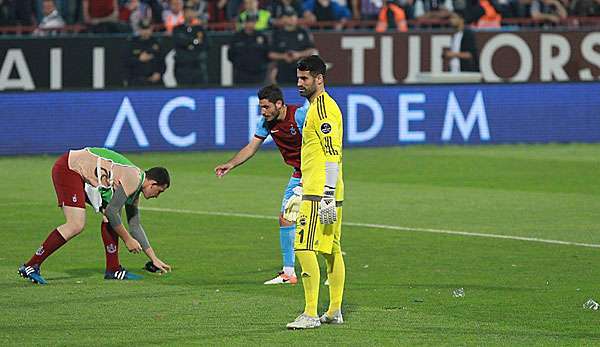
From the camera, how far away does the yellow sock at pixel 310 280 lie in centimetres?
1120

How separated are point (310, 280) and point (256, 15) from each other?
1741cm

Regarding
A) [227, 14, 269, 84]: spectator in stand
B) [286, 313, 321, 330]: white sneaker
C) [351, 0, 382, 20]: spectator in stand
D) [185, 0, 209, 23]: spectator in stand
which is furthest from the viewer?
[351, 0, 382, 20]: spectator in stand

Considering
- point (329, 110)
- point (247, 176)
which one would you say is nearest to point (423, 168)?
point (247, 176)

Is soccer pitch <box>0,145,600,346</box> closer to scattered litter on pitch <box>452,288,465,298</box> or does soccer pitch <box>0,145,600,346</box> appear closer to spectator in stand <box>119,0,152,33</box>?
scattered litter on pitch <box>452,288,465,298</box>

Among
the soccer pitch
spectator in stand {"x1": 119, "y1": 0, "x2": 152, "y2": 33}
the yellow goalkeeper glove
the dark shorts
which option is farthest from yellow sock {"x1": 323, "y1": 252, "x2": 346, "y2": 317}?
spectator in stand {"x1": 119, "y1": 0, "x2": 152, "y2": 33}

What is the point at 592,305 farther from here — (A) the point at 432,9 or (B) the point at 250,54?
(A) the point at 432,9

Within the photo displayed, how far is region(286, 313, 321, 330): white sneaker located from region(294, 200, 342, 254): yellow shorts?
49cm

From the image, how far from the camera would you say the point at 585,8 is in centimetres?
3159

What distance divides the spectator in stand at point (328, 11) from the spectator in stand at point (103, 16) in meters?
4.03

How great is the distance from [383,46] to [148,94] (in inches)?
240

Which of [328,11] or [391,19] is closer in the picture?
[391,19]

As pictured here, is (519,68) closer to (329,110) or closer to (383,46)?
(383,46)

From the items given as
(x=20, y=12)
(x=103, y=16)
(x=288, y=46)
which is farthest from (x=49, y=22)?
(x=288, y=46)

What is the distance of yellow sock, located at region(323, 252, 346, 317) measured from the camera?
11.4 meters
